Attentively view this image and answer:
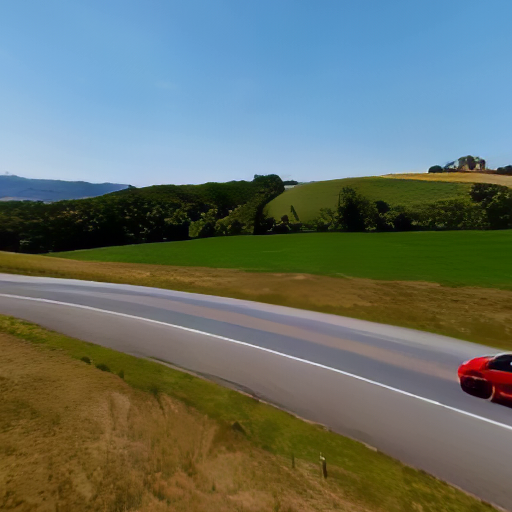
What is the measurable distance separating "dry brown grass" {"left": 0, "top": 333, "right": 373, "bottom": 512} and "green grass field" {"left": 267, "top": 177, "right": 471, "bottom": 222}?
58727 millimetres

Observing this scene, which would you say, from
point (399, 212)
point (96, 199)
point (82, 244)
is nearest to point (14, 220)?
point (82, 244)

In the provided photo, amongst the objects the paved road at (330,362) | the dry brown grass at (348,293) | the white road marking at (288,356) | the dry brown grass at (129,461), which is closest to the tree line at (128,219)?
the dry brown grass at (348,293)

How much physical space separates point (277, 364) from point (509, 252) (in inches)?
1258

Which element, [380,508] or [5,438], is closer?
[380,508]

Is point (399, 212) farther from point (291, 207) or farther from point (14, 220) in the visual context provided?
point (14, 220)

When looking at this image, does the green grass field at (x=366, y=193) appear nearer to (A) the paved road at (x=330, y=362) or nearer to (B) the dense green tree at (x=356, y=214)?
(B) the dense green tree at (x=356, y=214)

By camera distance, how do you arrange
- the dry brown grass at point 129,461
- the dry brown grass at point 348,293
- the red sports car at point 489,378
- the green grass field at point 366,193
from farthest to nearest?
the green grass field at point 366,193 < the dry brown grass at point 348,293 < the red sports car at point 489,378 < the dry brown grass at point 129,461

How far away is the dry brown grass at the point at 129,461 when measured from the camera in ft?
17.2

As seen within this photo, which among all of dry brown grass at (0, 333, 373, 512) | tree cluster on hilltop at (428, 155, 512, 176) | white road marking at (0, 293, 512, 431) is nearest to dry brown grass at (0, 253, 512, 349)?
white road marking at (0, 293, 512, 431)

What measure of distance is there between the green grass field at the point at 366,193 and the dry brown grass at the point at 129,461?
58.7m

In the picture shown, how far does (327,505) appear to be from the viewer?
543 centimetres

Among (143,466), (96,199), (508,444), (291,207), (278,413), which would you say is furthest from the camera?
(291,207)

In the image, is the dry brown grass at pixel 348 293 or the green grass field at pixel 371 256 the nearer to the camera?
the dry brown grass at pixel 348 293

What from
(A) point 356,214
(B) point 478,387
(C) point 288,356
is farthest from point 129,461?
(A) point 356,214
